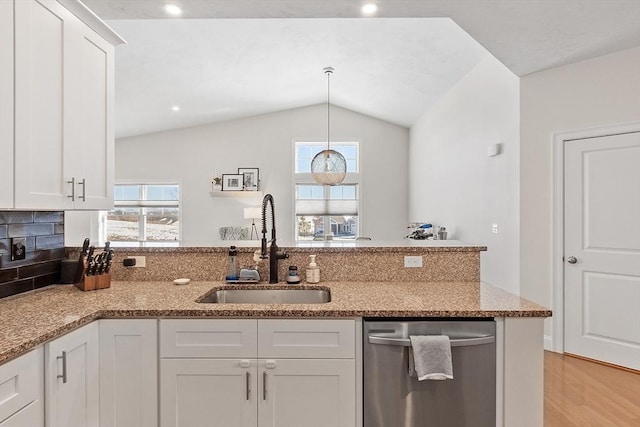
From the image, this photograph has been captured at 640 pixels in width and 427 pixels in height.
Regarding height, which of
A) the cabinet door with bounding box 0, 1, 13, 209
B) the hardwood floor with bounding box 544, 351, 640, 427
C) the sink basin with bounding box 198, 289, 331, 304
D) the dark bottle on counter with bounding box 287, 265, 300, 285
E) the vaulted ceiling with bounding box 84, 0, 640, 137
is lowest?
the hardwood floor with bounding box 544, 351, 640, 427

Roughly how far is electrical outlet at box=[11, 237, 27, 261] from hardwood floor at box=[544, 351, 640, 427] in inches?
119

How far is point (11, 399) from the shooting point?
116 centimetres

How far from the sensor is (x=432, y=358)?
1.52m

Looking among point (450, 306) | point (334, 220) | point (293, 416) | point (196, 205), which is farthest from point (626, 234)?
point (196, 205)

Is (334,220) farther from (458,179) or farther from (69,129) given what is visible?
(69,129)

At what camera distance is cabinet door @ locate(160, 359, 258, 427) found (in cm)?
158

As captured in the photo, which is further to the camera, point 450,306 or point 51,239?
point 51,239

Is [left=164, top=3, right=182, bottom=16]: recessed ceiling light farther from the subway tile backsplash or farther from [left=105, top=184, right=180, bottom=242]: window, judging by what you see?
[left=105, top=184, right=180, bottom=242]: window

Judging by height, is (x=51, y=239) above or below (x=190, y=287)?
above

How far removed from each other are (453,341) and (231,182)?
237 inches

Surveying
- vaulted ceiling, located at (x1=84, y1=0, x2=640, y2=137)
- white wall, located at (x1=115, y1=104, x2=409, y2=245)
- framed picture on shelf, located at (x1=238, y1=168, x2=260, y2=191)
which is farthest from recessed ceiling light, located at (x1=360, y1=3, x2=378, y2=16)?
framed picture on shelf, located at (x1=238, y1=168, x2=260, y2=191)

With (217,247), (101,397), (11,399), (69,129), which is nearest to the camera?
(11,399)

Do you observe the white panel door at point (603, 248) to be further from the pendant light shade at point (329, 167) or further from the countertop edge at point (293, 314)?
the pendant light shade at point (329, 167)

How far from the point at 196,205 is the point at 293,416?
606cm
